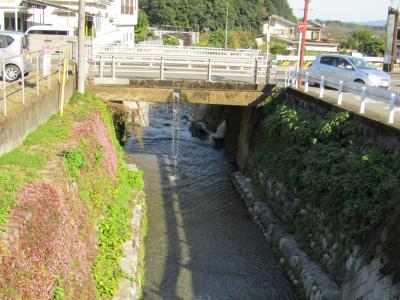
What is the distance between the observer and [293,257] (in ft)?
43.2

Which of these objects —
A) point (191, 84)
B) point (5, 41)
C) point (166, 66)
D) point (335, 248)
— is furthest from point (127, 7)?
point (335, 248)

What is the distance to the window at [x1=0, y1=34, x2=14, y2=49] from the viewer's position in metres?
18.5

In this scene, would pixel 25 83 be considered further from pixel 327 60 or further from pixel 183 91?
pixel 327 60

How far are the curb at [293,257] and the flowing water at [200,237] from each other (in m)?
0.30

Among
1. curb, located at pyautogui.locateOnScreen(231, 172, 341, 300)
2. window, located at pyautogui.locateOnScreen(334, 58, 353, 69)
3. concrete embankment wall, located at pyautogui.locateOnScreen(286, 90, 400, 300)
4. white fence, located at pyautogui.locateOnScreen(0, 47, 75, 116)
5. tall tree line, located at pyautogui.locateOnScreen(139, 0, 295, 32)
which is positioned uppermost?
tall tree line, located at pyautogui.locateOnScreen(139, 0, 295, 32)

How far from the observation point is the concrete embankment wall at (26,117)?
10.6 metres

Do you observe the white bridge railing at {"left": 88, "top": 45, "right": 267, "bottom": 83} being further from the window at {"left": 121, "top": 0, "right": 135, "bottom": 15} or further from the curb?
the window at {"left": 121, "top": 0, "right": 135, "bottom": 15}

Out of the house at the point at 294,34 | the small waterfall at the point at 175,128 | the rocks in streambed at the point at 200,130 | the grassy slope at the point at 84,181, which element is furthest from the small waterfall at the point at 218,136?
the house at the point at 294,34

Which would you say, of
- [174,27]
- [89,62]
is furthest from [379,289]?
[174,27]

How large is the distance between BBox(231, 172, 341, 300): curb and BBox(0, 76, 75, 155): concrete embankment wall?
282 inches

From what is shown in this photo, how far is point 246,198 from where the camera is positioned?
1902cm

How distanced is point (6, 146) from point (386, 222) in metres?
7.67

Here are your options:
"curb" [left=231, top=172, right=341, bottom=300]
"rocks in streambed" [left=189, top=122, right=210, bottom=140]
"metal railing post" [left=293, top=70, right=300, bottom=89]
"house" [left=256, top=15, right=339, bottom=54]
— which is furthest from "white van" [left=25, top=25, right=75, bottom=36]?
"house" [left=256, top=15, right=339, bottom=54]

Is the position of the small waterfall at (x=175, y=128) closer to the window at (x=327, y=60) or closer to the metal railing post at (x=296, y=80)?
the metal railing post at (x=296, y=80)
